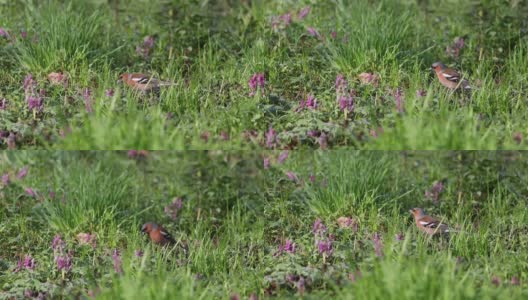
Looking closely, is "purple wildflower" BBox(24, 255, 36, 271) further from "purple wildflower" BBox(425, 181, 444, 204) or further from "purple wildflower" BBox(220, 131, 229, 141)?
"purple wildflower" BBox(425, 181, 444, 204)

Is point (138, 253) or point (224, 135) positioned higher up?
point (224, 135)

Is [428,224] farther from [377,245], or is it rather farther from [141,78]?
[141,78]

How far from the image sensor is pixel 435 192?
821 cm

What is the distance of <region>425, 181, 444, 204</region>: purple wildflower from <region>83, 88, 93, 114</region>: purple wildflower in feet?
8.82

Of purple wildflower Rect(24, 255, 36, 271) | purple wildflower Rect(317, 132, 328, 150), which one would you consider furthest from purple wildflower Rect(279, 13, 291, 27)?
purple wildflower Rect(24, 255, 36, 271)

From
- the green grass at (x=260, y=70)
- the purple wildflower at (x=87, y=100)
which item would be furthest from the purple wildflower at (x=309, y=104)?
the purple wildflower at (x=87, y=100)

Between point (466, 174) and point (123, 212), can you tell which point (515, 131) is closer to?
point (466, 174)

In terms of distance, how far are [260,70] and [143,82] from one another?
91 cm

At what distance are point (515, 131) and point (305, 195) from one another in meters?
1.67

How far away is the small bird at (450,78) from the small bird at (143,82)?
2006mm

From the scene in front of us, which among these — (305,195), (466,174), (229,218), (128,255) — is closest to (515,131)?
(466,174)

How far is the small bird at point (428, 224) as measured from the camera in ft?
24.7

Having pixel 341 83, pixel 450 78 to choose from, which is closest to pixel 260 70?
pixel 341 83

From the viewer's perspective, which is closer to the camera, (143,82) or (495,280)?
(495,280)
